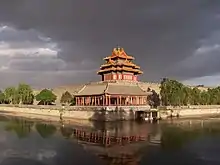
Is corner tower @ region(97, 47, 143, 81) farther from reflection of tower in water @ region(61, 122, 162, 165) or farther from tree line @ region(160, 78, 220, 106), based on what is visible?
reflection of tower in water @ region(61, 122, 162, 165)

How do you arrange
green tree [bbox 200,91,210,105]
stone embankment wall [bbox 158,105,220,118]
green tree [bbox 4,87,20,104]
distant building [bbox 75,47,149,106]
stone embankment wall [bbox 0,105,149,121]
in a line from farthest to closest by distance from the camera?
green tree [bbox 4,87,20,104], green tree [bbox 200,91,210,105], stone embankment wall [bbox 158,105,220,118], distant building [bbox 75,47,149,106], stone embankment wall [bbox 0,105,149,121]

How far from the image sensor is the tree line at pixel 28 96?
113 meters

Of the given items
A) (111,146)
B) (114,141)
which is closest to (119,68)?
(114,141)

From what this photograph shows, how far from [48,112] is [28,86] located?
3138cm

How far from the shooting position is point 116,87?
8244 cm

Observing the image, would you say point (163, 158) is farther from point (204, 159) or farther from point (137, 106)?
point (137, 106)

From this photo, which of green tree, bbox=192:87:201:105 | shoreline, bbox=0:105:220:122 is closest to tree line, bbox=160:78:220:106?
green tree, bbox=192:87:201:105

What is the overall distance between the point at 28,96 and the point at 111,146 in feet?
267

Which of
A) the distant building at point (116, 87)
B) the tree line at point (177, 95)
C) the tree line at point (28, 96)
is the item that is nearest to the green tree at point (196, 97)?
the tree line at point (177, 95)

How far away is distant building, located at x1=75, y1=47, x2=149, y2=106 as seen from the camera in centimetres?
8050

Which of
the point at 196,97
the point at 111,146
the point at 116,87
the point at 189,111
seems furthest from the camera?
the point at 196,97

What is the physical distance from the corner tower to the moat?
3109 cm

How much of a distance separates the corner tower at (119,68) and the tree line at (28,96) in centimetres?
2147

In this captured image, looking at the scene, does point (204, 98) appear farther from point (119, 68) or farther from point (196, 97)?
point (119, 68)
